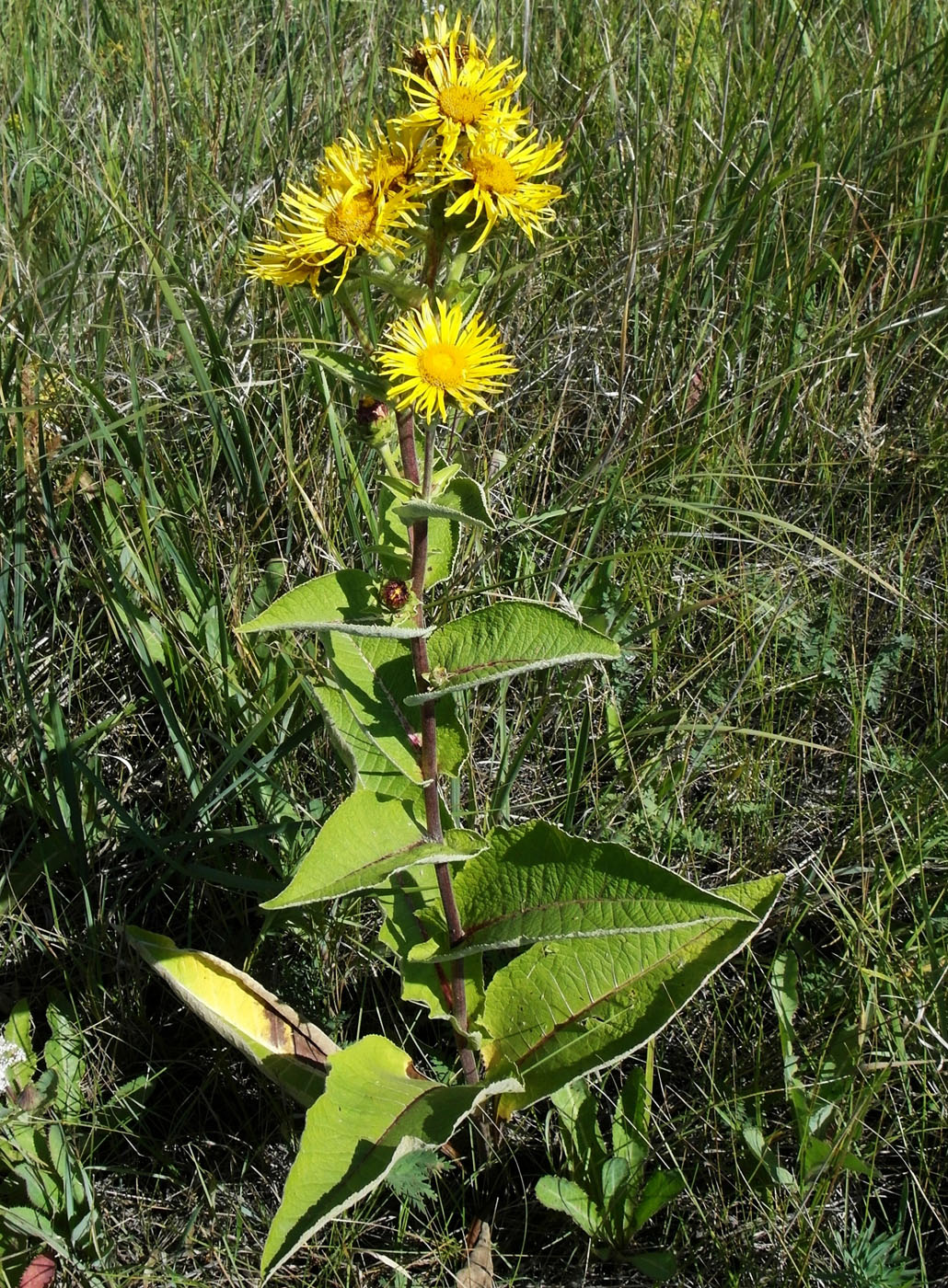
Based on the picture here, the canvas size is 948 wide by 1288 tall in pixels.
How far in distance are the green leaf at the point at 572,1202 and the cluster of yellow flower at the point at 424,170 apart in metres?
1.33

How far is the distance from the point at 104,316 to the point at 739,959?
1.82m

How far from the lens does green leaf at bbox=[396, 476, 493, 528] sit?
4.23ft

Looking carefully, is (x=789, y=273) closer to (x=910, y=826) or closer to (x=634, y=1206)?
(x=910, y=826)

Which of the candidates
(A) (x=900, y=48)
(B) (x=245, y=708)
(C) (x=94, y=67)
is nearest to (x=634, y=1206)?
(B) (x=245, y=708)

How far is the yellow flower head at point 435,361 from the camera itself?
129 cm

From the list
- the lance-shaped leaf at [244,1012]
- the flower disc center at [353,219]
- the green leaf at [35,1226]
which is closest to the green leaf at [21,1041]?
the green leaf at [35,1226]

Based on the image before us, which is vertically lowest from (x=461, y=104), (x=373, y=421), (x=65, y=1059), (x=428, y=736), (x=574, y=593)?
(x=65, y=1059)

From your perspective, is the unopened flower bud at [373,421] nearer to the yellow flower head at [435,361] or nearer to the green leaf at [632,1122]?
the yellow flower head at [435,361]

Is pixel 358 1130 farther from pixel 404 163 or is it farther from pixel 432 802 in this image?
pixel 404 163

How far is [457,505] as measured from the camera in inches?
56.8

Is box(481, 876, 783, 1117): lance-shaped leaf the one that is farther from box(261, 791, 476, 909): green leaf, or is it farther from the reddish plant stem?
box(261, 791, 476, 909): green leaf

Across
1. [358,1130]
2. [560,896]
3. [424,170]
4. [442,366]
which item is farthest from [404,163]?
[358,1130]

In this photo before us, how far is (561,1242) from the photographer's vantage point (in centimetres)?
174

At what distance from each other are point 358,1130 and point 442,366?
3.37 feet
